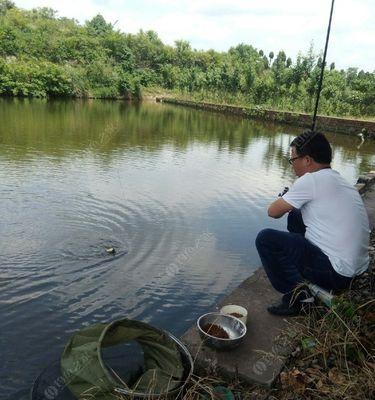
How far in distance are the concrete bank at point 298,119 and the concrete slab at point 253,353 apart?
20.2 m

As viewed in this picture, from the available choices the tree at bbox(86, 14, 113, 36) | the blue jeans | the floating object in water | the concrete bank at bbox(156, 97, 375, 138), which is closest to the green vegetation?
the concrete bank at bbox(156, 97, 375, 138)

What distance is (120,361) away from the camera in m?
3.08

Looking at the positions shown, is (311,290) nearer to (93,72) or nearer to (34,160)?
(34,160)

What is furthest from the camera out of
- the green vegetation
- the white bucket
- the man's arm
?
the green vegetation

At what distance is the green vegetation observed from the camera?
94.2 feet

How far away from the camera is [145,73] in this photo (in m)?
47.4

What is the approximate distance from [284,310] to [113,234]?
3392 mm

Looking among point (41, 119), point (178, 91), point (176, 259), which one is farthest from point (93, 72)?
point (176, 259)

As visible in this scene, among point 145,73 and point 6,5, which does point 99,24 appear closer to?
point 6,5

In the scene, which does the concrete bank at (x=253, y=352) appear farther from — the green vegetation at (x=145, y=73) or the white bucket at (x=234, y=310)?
the green vegetation at (x=145, y=73)

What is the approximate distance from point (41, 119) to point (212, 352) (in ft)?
59.5

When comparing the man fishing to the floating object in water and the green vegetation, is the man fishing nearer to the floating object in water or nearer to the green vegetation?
the floating object in water

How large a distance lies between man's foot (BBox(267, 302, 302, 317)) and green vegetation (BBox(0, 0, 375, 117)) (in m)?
24.1

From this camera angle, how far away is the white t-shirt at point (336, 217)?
8.88 feet
